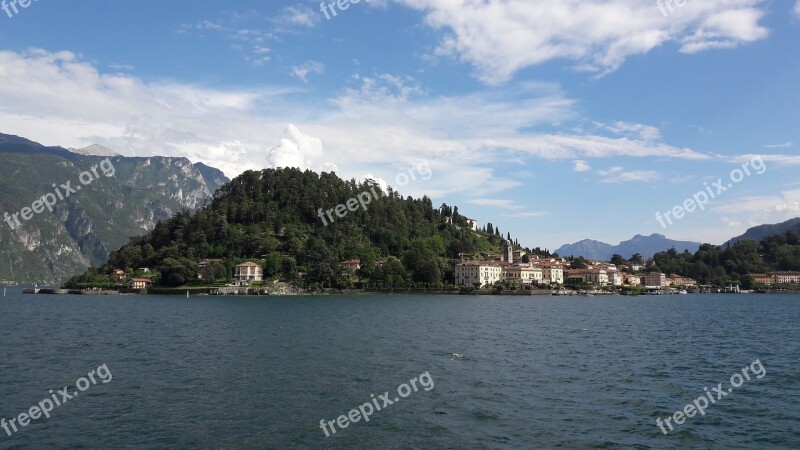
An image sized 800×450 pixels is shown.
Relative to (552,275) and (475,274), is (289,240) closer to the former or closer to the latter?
(475,274)

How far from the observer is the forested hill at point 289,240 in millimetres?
147750

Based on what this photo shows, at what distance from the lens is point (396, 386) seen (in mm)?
27547

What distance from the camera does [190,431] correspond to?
20.2m

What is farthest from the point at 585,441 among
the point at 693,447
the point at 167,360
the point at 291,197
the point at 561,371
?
the point at 291,197

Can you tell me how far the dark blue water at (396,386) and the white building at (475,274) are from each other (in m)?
106

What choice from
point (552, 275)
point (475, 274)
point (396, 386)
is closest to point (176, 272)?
point (475, 274)

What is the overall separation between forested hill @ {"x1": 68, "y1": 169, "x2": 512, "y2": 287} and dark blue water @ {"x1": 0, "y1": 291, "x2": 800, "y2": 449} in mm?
95064

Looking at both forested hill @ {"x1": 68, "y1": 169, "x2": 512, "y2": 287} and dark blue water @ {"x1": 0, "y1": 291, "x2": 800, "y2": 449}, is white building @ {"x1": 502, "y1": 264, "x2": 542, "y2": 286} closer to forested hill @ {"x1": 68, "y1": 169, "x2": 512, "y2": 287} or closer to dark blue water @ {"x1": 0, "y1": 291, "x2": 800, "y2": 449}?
forested hill @ {"x1": 68, "y1": 169, "x2": 512, "y2": 287}

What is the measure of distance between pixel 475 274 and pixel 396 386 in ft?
442

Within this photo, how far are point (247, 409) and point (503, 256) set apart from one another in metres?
180

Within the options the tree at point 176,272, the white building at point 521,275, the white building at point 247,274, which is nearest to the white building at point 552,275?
the white building at point 521,275

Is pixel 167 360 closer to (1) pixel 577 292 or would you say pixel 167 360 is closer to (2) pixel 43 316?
(2) pixel 43 316

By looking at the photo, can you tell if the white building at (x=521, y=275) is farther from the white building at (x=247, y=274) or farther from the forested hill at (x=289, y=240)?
the white building at (x=247, y=274)

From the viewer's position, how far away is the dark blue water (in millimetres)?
19922
